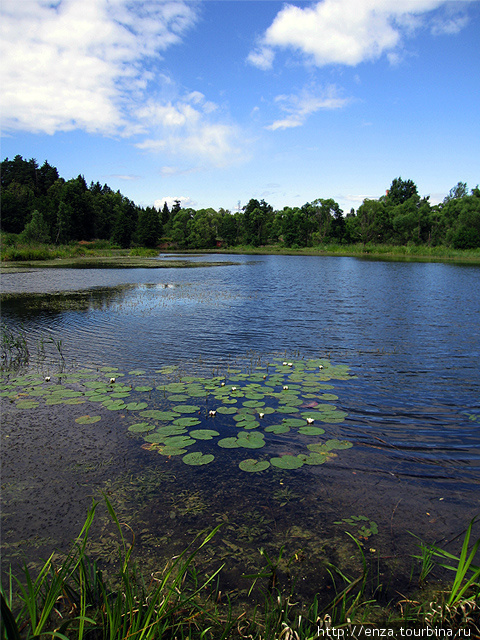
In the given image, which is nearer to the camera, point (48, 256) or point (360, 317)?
point (360, 317)

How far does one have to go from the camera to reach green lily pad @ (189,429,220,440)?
5863 millimetres

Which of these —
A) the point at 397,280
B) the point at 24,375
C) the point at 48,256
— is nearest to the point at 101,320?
the point at 24,375

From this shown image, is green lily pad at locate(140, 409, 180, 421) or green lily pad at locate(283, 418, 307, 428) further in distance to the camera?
green lily pad at locate(140, 409, 180, 421)

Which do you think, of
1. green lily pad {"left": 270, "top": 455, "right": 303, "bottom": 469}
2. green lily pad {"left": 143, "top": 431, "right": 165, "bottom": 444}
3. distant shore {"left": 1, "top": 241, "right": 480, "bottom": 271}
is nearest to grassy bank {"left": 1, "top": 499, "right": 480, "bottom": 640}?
green lily pad {"left": 270, "top": 455, "right": 303, "bottom": 469}

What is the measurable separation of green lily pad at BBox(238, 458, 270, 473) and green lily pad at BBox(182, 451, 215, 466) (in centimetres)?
45

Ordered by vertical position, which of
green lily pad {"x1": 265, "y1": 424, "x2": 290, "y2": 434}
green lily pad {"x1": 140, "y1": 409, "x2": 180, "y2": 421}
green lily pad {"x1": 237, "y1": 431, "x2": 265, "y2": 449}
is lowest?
green lily pad {"x1": 140, "y1": 409, "x2": 180, "y2": 421}

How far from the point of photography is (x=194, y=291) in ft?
82.9

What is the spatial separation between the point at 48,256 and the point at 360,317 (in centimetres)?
5358

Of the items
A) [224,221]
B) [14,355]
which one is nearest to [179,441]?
[14,355]

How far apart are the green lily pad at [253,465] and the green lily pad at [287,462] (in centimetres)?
12

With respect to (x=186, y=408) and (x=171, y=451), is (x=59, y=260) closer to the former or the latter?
(x=186, y=408)

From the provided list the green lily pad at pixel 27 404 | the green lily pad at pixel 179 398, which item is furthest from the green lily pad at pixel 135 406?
the green lily pad at pixel 27 404

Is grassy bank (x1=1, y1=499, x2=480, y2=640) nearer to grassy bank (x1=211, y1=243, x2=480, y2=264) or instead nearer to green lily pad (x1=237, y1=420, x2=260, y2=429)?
green lily pad (x1=237, y1=420, x2=260, y2=429)

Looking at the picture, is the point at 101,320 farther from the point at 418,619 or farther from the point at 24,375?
the point at 418,619
